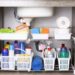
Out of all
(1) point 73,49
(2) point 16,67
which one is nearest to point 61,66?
(1) point 73,49

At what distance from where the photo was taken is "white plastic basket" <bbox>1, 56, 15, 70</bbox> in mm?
1938

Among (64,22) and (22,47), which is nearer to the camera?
(64,22)

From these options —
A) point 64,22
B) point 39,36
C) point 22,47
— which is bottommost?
point 22,47

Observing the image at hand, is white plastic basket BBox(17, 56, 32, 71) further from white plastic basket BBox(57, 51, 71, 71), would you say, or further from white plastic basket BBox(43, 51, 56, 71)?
white plastic basket BBox(57, 51, 71, 71)

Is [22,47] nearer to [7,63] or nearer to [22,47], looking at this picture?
[22,47]

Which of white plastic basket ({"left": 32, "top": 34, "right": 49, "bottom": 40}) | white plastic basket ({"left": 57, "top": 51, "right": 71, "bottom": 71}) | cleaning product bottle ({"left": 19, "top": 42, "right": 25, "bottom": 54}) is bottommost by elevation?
white plastic basket ({"left": 57, "top": 51, "right": 71, "bottom": 71})

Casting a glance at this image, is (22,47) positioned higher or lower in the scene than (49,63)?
higher

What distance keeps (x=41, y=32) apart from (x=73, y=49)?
413mm

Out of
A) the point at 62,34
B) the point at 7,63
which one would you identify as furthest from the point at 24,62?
the point at 62,34

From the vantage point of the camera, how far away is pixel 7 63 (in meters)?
1.94

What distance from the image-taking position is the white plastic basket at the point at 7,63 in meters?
1.94

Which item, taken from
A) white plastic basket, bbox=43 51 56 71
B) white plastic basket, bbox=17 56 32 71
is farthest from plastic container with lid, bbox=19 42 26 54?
white plastic basket, bbox=43 51 56 71

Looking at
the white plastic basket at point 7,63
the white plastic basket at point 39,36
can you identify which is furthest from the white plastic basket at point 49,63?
the white plastic basket at point 7,63

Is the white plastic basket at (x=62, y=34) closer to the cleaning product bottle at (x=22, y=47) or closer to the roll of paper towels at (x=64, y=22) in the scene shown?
the roll of paper towels at (x=64, y=22)
